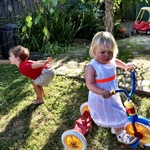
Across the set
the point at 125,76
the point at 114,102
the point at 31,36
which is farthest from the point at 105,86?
the point at 31,36

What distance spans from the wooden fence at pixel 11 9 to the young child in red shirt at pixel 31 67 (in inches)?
159

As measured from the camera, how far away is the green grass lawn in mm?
2885

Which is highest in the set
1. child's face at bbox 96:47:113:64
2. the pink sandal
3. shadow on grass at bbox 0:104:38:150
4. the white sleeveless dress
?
child's face at bbox 96:47:113:64

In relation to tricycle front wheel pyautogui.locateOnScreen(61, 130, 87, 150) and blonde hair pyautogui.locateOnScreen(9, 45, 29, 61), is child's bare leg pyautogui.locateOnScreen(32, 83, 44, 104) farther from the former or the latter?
tricycle front wheel pyautogui.locateOnScreen(61, 130, 87, 150)

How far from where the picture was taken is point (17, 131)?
10.3 feet

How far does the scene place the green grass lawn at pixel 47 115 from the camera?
2.88 m

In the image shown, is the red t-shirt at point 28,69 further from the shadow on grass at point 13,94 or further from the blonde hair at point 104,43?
the blonde hair at point 104,43

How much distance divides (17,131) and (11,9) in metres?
5.17

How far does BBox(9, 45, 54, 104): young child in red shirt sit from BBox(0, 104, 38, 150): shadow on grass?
331mm

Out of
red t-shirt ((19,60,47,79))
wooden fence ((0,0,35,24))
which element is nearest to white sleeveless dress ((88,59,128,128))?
red t-shirt ((19,60,47,79))

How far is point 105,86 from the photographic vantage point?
2.59m

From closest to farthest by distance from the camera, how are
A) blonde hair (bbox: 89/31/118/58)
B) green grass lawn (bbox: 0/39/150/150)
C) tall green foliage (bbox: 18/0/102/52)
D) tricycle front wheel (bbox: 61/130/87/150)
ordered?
blonde hair (bbox: 89/31/118/58) < tricycle front wheel (bbox: 61/130/87/150) < green grass lawn (bbox: 0/39/150/150) < tall green foliage (bbox: 18/0/102/52)

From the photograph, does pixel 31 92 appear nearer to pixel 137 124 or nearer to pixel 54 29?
pixel 137 124

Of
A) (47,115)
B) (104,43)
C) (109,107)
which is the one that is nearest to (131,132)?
(109,107)
